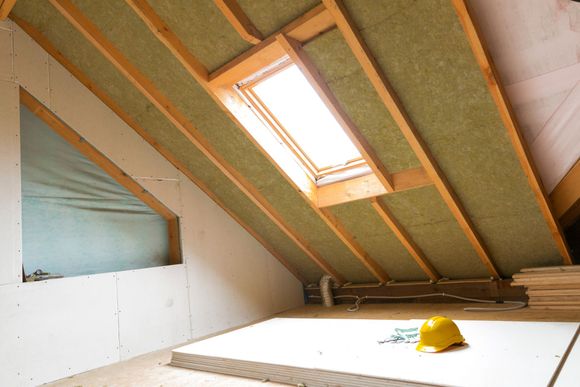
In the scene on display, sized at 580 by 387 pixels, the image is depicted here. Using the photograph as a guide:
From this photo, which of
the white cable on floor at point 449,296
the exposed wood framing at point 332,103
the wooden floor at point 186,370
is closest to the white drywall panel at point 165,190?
the wooden floor at point 186,370

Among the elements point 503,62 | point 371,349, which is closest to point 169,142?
point 371,349

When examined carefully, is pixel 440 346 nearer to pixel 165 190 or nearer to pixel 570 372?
pixel 570 372

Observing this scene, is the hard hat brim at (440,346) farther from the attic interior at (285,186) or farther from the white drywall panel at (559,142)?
the white drywall panel at (559,142)

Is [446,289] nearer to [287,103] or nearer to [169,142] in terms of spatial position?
[287,103]

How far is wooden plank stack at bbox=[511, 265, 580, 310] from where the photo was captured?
307 cm

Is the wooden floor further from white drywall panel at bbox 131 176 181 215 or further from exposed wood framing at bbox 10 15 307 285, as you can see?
exposed wood framing at bbox 10 15 307 285

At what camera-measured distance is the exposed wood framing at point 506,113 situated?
2094mm

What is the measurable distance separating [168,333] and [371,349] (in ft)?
6.77

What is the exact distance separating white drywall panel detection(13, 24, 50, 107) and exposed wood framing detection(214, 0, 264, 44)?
1766 mm

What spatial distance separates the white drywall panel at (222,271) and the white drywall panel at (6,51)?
5.47 feet

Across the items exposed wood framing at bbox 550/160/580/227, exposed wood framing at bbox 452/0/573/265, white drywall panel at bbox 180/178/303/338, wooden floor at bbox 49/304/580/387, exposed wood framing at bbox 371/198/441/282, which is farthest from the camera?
white drywall panel at bbox 180/178/303/338

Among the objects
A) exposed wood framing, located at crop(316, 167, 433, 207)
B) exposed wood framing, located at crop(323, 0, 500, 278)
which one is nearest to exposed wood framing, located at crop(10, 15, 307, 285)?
exposed wood framing, located at crop(316, 167, 433, 207)

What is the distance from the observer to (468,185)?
3051 millimetres

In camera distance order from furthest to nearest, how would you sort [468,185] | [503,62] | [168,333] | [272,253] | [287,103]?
[272,253] < [168,333] < [287,103] < [468,185] < [503,62]
